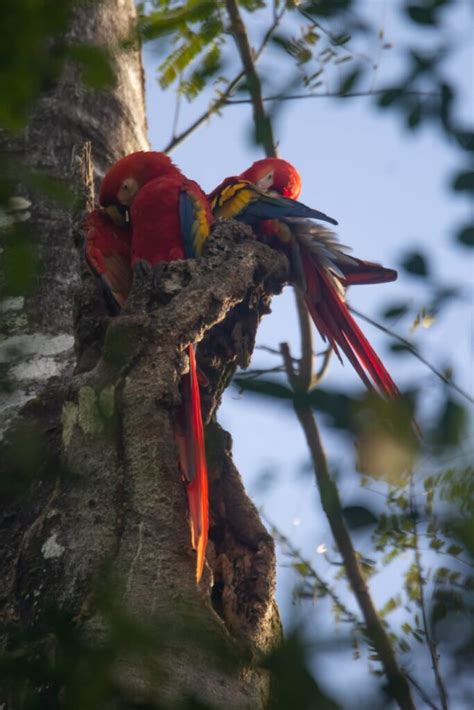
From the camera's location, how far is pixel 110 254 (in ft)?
8.21

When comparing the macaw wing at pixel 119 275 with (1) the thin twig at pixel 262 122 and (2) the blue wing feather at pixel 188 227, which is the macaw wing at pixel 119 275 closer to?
(2) the blue wing feather at pixel 188 227

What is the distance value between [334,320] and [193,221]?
546 millimetres

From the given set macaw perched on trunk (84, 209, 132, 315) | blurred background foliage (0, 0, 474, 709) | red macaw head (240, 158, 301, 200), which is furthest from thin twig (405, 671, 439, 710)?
red macaw head (240, 158, 301, 200)

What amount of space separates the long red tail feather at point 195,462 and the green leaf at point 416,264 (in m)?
0.62

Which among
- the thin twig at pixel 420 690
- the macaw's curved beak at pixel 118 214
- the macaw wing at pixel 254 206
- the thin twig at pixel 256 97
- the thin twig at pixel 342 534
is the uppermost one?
the macaw wing at pixel 254 206

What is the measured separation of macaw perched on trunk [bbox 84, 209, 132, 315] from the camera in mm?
2305

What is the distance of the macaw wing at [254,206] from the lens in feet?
9.81

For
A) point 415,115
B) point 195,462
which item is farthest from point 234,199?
point 415,115

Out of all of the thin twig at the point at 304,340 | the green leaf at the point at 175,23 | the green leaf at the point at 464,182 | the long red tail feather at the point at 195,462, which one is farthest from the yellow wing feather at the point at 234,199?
the green leaf at the point at 464,182

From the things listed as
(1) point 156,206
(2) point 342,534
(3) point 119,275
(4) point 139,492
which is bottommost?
(2) point 342,534

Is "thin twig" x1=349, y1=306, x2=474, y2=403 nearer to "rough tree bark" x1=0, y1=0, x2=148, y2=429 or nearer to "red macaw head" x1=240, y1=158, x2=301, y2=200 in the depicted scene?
"rough tree bark" x1=0, y1=0, x2=148, y2=429

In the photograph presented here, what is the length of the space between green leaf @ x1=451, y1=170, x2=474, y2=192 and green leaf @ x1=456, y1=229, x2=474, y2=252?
6 centimetres

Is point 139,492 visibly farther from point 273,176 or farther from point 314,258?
point 273,176

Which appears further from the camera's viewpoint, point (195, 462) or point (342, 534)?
point (195, 462)
